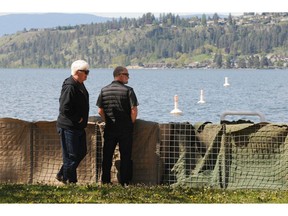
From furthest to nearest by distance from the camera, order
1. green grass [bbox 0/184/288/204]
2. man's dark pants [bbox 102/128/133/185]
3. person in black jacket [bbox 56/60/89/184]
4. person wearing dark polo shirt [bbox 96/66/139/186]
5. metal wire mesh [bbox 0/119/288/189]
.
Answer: metal wire mesh [bbox 0/119/288/189] → man's dark pants [bbox 102/128/133/185] → person wearing dark polo shirt [bbox 96/66/139/186] → person in black jacket [bbox 56/60/89/184] → green grass [bbox 0/184/288/204]

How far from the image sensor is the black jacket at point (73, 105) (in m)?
12.5

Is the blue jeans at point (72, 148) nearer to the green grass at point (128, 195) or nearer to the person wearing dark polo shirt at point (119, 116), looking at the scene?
the person wearing dark polo shirt at point (119, 116)

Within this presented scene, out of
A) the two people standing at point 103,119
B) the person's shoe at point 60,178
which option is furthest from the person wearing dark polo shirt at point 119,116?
the person's shoe at point 60,178

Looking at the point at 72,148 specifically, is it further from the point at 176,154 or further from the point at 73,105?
the point at 176,154

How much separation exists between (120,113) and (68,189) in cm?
160

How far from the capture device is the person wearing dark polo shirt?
12836 millimetres

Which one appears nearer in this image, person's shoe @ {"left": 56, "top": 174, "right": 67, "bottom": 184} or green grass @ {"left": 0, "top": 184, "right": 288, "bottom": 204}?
green grass @ {"left": 0, "top": 184, "right": 288, "bottom": 204}

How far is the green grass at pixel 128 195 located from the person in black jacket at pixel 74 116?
64 cm

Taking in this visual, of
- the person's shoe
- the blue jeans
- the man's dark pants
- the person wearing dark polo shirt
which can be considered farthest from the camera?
the person's shoe

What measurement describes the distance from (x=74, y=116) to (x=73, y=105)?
0.17 meters

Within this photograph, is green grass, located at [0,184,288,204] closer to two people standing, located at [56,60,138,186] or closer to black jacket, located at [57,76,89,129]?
two people standing, located at [56,60,138,186]

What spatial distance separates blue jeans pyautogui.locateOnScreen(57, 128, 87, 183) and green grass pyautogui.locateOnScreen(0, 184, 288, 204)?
1.97ft

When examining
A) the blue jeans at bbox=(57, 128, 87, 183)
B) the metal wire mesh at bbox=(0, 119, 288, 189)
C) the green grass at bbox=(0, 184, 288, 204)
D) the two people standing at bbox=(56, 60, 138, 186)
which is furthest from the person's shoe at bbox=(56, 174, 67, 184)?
the green grass at bbox=(0, 184, 288, 204)

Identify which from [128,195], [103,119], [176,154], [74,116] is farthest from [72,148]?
[128,195]
